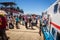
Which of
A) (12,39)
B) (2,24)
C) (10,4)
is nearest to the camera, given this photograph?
(2,24)

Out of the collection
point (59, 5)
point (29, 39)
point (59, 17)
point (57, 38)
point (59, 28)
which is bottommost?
point (29, 39)

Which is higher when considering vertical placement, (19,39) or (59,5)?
(59,5)

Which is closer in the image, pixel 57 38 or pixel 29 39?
pixel 57 38

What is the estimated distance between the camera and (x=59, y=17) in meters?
6.32

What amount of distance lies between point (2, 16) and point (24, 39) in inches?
154

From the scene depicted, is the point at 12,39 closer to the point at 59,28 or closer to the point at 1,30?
the point at 1,30

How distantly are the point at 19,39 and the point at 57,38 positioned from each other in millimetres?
5565

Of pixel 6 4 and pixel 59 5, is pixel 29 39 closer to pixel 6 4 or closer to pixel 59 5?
pixel 59 5

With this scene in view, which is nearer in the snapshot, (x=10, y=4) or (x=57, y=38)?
(x=57, y=38)

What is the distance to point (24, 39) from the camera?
489 inches

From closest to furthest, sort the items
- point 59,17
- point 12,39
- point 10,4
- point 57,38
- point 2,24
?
point 59,17, point 57,38, point 2,24, point 12,39, point 10,4

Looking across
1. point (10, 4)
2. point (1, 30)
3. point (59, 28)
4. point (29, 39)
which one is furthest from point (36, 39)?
point (10, 4)

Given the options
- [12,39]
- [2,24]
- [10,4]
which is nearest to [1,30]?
[2,24]

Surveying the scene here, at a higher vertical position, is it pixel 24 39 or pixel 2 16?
pixel 2 16
